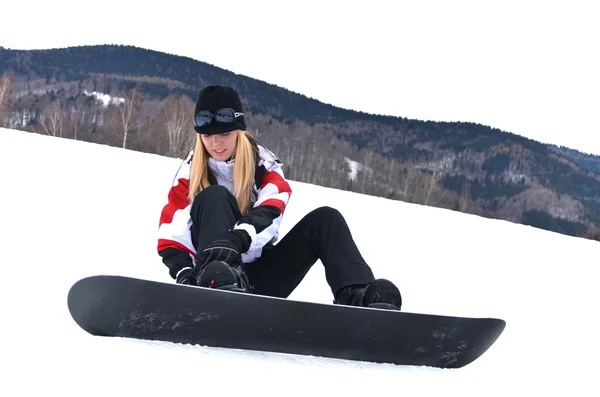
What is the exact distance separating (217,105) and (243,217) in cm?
44

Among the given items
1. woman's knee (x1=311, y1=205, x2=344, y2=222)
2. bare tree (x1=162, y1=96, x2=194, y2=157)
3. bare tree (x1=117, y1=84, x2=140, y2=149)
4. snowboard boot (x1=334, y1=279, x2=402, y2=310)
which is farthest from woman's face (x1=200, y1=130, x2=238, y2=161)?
bare tree (x1=117, y1=84, x2=140, y2=149)

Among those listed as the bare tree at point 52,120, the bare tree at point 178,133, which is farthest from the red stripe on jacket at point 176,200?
the bare tree at point 52,120

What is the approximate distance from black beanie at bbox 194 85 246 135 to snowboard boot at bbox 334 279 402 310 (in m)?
0.75

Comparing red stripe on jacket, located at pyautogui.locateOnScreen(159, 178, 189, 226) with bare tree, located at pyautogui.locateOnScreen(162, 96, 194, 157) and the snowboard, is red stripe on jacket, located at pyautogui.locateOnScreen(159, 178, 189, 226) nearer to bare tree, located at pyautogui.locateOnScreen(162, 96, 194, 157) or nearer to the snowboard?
the snowboard

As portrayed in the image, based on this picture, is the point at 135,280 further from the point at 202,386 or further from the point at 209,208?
the point at 209,208

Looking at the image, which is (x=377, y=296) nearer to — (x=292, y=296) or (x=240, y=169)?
(x=240, y=169)

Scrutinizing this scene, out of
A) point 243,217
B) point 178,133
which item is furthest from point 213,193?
point 178,133

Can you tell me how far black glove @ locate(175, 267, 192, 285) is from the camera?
1.81 m

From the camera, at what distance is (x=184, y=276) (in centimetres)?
184

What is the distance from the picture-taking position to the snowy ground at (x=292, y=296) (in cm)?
139

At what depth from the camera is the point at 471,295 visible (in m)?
3.80

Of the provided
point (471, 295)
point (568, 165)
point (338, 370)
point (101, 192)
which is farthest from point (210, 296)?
point (568, 165)

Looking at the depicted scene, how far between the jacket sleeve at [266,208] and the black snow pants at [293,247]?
0.05m

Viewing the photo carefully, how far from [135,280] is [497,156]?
10152cm
